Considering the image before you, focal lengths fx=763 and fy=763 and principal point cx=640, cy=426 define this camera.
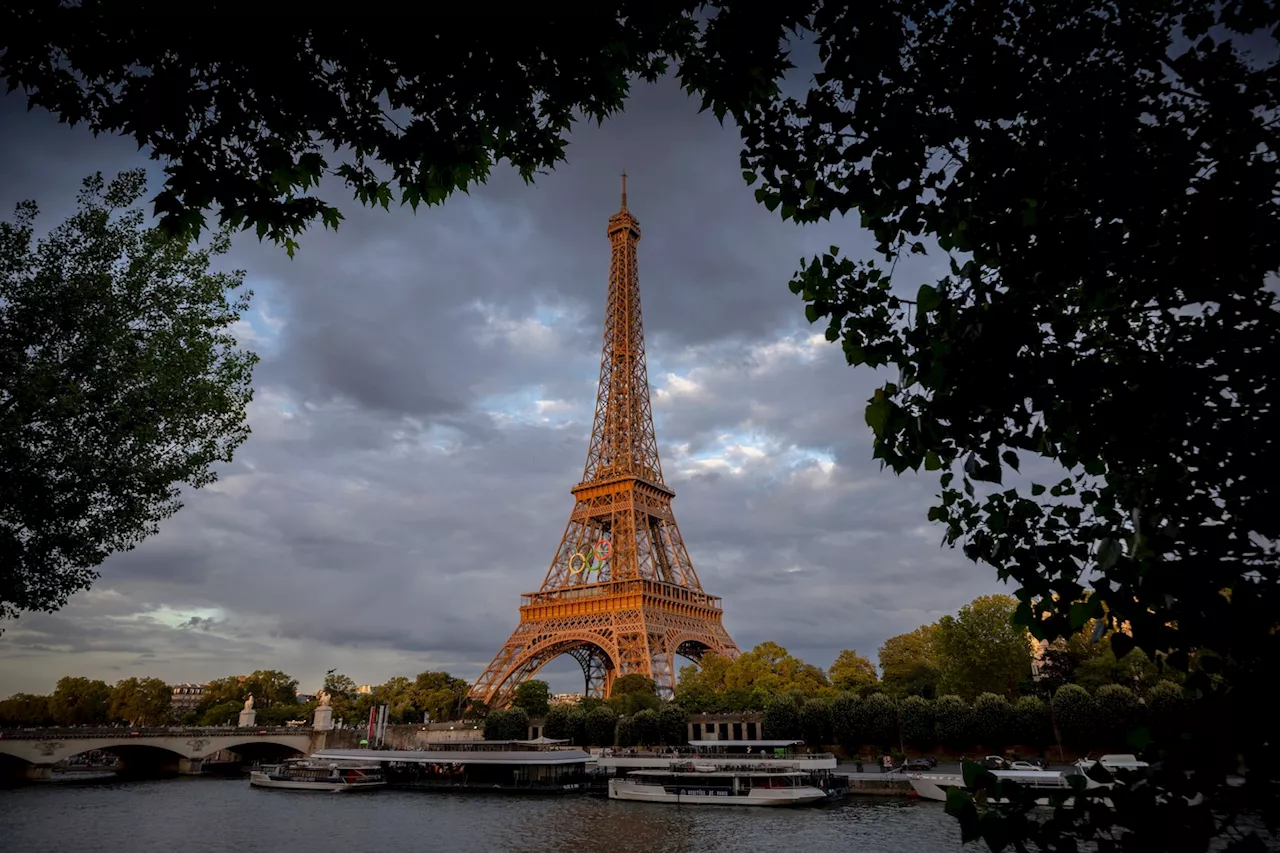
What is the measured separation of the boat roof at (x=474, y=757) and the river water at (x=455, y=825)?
270cm

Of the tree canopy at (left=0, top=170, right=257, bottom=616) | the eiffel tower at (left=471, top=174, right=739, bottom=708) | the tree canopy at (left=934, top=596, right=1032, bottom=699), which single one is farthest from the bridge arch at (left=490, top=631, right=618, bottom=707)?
the tree canopy at (left=0, top=170, right=257, bottom=616)

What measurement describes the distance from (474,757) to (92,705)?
85811mm

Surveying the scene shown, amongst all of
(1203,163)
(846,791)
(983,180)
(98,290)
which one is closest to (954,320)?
(983,180)

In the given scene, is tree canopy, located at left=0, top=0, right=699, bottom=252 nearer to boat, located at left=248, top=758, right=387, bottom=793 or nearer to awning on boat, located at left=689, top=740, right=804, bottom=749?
awning on boat, located at left=689, top=740, right=804, bottom=749

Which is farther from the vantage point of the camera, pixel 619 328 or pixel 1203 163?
pixel 619 328

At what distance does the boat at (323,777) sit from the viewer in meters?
52.1

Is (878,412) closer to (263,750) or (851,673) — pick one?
(851,673)

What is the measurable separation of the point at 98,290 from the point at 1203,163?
57.3ft

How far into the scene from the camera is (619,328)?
282ft

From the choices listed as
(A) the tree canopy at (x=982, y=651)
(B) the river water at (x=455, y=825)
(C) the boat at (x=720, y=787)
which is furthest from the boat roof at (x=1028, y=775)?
(A) the tree canopy at (x=982, y=651)

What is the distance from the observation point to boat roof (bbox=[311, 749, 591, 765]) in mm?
48844

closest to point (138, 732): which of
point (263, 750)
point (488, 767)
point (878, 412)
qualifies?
point (263, 750)

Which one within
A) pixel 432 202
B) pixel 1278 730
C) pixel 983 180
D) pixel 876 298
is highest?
pixel 432 202

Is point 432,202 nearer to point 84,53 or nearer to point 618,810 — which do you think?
point 84,53
